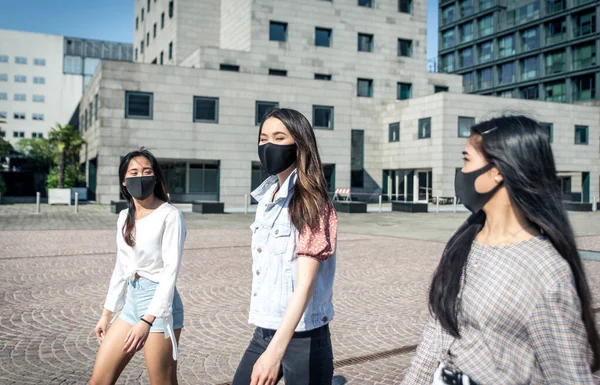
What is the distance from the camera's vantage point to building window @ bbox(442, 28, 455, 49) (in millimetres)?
79438

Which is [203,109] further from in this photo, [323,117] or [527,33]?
[527,33]

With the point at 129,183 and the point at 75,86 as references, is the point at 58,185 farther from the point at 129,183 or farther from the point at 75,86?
the point at 75,86

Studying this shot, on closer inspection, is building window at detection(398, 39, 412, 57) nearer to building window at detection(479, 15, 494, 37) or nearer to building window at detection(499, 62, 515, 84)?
building window at detection(499, 62, 515, 84)

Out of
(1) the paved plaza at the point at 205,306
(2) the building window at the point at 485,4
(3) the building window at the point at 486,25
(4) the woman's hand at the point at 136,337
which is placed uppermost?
(2) the building window at the point at 485,4

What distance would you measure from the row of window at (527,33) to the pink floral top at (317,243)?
221ft

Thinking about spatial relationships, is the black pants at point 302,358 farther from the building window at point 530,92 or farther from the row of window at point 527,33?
the building window at point 530,92

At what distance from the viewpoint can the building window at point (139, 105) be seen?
3472cm

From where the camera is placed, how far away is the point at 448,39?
80312mm

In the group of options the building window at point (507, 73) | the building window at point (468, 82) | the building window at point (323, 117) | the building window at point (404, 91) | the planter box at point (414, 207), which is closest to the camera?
the planter box at point (414, 207)

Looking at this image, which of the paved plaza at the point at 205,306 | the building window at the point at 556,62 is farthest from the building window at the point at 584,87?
the paved plaza at the point at 205,306

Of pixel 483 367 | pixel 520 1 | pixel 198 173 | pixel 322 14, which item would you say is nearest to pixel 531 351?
pixel 483 367

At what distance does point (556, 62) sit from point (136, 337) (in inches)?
2792

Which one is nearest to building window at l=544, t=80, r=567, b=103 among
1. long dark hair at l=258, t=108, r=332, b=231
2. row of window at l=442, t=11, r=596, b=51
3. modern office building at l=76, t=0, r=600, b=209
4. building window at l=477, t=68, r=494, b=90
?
row of window at l=442, t=11, r=596, b=51

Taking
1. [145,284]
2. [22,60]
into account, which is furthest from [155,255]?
[22,60]
